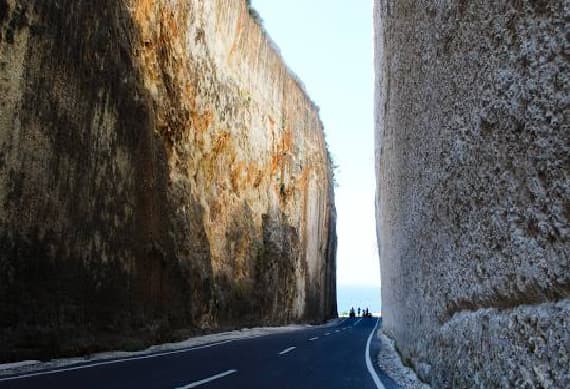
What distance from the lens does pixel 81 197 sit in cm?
1336

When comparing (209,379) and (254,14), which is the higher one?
(254,14)

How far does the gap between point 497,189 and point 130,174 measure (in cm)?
1328

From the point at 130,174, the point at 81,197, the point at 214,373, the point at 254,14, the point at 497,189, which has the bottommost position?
the point at 214,373

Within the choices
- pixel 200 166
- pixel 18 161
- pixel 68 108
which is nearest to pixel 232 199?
pixel 200 166

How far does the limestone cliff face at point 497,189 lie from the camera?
3.44 meters

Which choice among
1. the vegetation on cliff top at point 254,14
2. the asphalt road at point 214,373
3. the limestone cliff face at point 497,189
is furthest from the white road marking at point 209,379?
the vegetation on cliff top at point 254,14

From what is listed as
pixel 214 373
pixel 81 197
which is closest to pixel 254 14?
pixel 81 197

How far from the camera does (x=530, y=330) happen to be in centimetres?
381

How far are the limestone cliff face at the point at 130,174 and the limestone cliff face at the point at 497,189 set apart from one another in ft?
26.7

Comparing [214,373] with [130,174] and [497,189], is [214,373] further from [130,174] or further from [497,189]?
[130,174]

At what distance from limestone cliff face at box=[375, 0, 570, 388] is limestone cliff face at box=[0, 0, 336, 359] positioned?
8.13 metres

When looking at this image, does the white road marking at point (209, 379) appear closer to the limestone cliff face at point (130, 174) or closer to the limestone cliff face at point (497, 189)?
the limestone cliff face at point (497, 189)

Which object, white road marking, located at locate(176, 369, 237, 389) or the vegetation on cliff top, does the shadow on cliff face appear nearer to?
white road marking, located at locate(176, 369, 237, 389)

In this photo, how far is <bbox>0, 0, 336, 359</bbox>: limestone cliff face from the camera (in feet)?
36.8
